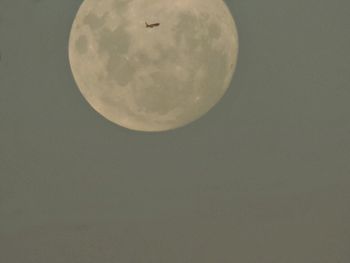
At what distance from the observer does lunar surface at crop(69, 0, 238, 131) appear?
1.06m

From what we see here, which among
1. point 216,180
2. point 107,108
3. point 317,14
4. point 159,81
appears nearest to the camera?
point 159,81

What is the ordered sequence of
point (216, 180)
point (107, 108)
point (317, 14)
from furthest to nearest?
1. point (216, 180)
2. point (317, 14)
3. point (107, 108)

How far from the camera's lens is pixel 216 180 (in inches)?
77.5

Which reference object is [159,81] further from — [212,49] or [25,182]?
[25,182]

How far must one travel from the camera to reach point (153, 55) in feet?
3.50

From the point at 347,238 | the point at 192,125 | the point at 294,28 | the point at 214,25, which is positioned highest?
the point at 294,28

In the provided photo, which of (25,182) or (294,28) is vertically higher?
(294,28)

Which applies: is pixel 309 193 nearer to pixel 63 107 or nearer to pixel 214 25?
pixel 63 107

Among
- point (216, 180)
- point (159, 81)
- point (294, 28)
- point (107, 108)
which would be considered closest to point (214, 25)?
point (159, 81)

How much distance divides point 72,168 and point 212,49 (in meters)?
0.94

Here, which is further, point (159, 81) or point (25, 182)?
point (25, 182)

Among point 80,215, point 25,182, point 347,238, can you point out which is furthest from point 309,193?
point 25,182

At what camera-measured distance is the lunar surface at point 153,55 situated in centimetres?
106

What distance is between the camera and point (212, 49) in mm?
1118
